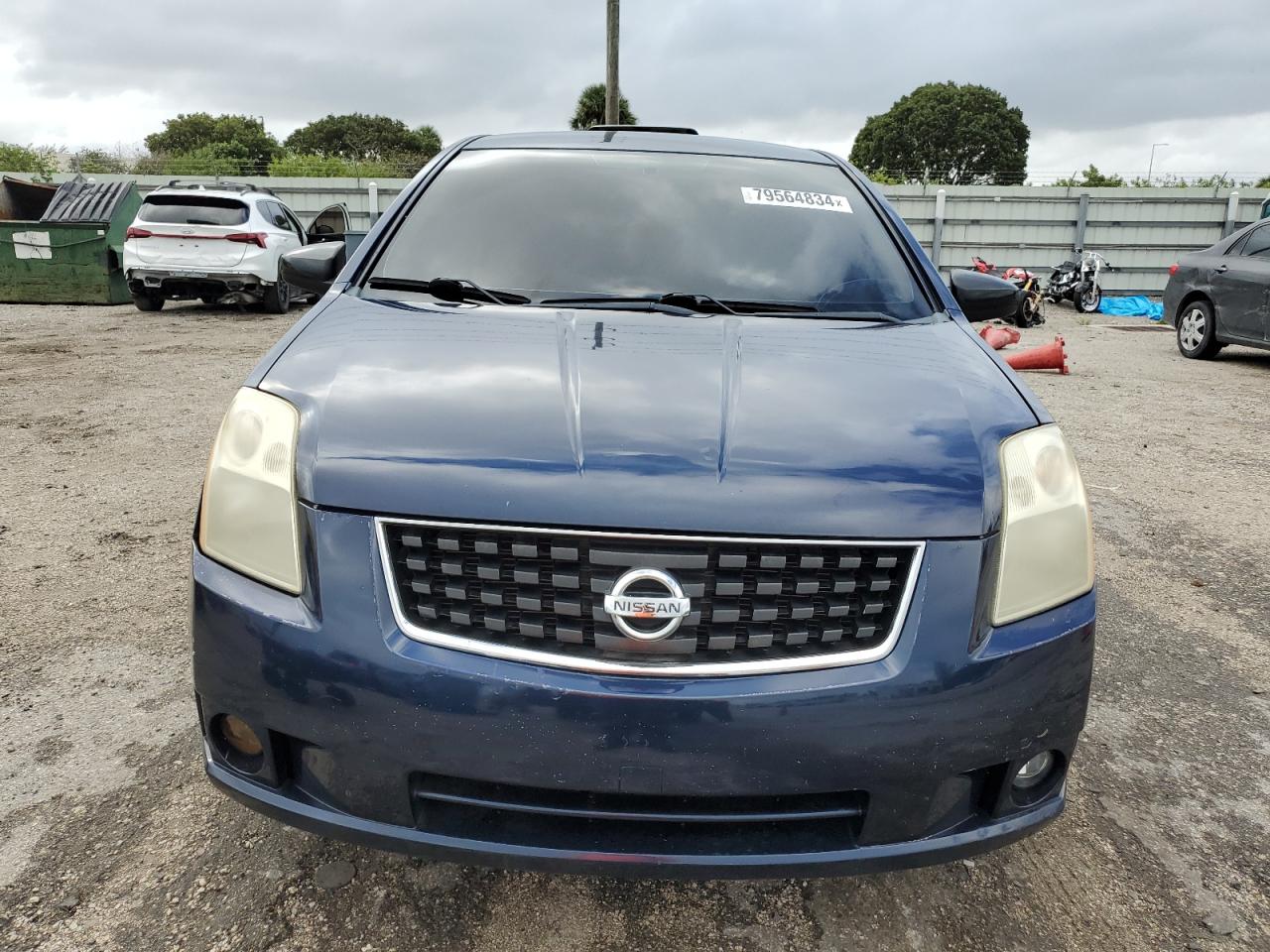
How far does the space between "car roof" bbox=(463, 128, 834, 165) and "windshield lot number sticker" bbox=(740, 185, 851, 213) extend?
0.91ft

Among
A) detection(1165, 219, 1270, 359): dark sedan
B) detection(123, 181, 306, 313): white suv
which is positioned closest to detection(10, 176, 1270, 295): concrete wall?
detection(123, 181, 306, 313): white suv

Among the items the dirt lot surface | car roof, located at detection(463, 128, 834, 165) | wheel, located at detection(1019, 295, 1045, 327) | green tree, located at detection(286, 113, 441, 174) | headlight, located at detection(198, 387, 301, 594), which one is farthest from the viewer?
green tree, located at detection(286, 113, 441, 174)

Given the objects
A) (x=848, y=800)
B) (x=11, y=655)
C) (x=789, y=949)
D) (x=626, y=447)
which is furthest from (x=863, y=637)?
(x=11, y=655)

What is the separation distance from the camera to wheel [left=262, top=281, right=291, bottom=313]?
12.3 meters

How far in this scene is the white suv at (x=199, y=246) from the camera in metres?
11.5

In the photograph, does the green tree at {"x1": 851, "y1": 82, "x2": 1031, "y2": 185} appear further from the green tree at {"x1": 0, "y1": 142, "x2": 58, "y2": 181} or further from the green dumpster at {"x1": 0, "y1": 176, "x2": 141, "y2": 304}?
the green dumpster at {"x1": 0, "y1": 176, "x2": 141, "y2": 304}

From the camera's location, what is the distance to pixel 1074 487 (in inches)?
65.1

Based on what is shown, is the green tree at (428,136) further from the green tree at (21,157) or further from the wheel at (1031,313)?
the wheel at (1031,313)

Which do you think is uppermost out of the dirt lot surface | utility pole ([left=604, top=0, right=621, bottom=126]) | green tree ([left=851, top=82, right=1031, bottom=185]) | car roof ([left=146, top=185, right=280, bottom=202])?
green tree ([left=851, top=82, right=1031, bottom=185])

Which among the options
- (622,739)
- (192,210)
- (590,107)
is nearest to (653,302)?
(622,739)

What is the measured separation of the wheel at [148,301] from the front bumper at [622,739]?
12.3m

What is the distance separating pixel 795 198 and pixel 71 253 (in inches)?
525

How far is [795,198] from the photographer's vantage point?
2.67 metres

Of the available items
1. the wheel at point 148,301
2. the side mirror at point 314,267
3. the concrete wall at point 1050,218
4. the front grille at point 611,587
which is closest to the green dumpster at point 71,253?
the wheel at point 148,301
